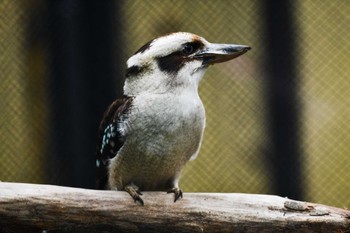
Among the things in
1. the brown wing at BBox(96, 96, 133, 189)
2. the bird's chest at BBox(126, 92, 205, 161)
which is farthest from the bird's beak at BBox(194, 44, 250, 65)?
the brown wing at BBox(96, 96, 133, 189)

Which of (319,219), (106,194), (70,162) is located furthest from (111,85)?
(319,219)

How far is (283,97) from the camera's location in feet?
6.56

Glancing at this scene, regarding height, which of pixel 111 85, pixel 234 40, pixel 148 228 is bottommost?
pixel 148 228

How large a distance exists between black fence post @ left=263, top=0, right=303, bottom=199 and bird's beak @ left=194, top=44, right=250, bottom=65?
1.21ft

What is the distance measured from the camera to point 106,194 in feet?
4.89

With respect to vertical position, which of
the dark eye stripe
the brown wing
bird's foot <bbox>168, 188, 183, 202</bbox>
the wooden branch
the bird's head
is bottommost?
the wooden branch

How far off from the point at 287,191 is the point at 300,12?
607 millimetres

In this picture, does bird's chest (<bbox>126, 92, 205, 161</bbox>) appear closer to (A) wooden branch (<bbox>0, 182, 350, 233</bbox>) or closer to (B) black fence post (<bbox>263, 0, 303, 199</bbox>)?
(A) wooden branch (<bbox>0, 182, 350, 233</bbox>)

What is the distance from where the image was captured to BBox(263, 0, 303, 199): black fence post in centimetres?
197

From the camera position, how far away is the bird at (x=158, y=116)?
1567mm

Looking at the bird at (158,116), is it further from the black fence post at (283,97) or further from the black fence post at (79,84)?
the black fence post at (283,97)

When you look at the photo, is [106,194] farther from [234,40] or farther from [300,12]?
[300,12]

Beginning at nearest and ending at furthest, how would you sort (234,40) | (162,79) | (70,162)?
(162,79) → (70,162) → (234,40)

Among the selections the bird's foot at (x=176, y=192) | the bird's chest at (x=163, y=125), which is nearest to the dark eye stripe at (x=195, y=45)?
the bird's chest at (x=163, y=125)
